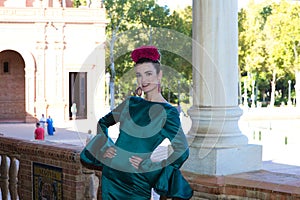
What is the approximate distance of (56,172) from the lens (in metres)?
5.66

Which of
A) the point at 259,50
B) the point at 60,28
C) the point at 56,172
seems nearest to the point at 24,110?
the point at 60,28

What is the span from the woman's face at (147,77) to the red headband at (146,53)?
4cm

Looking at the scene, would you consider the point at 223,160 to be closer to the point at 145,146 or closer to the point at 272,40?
the point at 145,146

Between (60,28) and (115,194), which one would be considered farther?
(60,28)

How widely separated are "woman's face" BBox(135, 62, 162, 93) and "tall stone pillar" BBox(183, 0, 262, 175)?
195 cm

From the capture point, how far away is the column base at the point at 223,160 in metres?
5.32

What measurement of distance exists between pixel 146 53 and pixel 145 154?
0.58 metres

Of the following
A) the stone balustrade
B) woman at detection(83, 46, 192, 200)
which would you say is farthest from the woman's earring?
the stone balustrade

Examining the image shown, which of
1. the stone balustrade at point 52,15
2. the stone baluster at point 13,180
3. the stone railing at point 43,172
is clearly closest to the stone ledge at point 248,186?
the stone railing at point 43,172

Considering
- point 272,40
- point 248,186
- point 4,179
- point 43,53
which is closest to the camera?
point 248,186

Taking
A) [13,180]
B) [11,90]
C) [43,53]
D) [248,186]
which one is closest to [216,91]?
[248,186]

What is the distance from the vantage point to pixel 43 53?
3634 centimetres

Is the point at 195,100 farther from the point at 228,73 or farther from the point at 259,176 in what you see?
the point at 259,176

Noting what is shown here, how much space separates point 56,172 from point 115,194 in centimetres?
216
